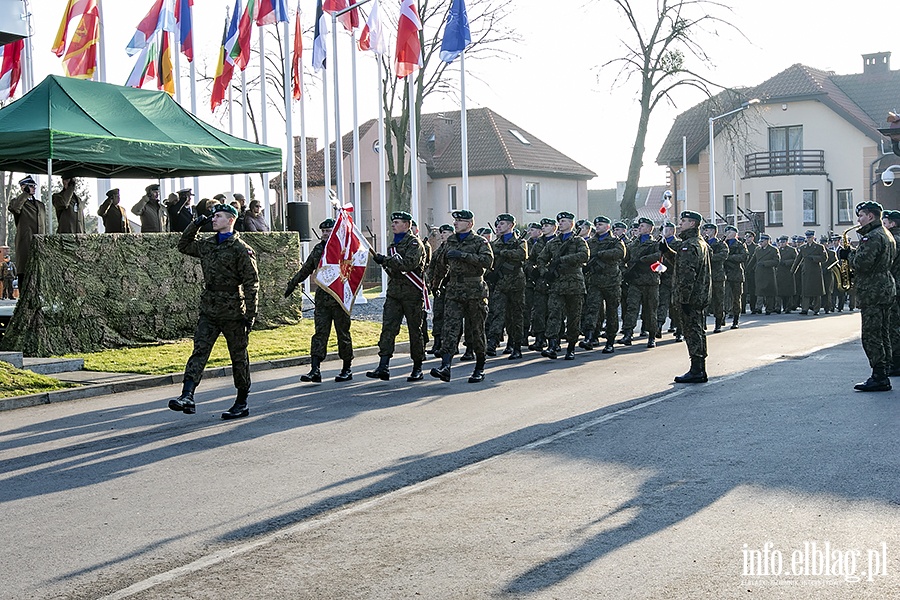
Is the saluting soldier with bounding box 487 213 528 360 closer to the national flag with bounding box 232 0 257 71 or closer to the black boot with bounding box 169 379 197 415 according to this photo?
the black boot with bounding box 169 379 197 415

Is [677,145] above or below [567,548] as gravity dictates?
above

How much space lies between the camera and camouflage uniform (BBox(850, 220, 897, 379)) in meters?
11.6

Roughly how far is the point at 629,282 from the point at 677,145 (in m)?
43.9

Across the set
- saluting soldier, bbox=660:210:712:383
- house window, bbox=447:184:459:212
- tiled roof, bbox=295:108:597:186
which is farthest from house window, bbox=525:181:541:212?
saluting soldier, bbox=660:210:712:383

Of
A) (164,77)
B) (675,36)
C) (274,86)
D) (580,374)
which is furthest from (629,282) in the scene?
(274,86)

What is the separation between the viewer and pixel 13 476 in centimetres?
788

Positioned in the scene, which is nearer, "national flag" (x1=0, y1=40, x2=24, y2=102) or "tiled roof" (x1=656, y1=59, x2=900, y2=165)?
"national flag" (x1=0, y1=40, x2=24, y2=102)

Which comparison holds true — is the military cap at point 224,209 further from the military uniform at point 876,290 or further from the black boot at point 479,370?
the military uniform at point 876,290

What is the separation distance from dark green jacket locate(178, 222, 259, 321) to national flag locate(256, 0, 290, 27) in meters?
13.3

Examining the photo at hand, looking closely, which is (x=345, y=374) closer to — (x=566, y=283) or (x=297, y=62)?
(x=566, y=283)

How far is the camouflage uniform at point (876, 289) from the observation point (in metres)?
11.6

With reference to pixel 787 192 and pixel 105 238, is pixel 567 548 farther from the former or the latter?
pixel 787 192

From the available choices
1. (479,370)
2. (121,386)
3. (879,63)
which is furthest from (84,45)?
(879,63)

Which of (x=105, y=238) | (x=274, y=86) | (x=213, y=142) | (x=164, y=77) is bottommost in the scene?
(x=105, y=238)
